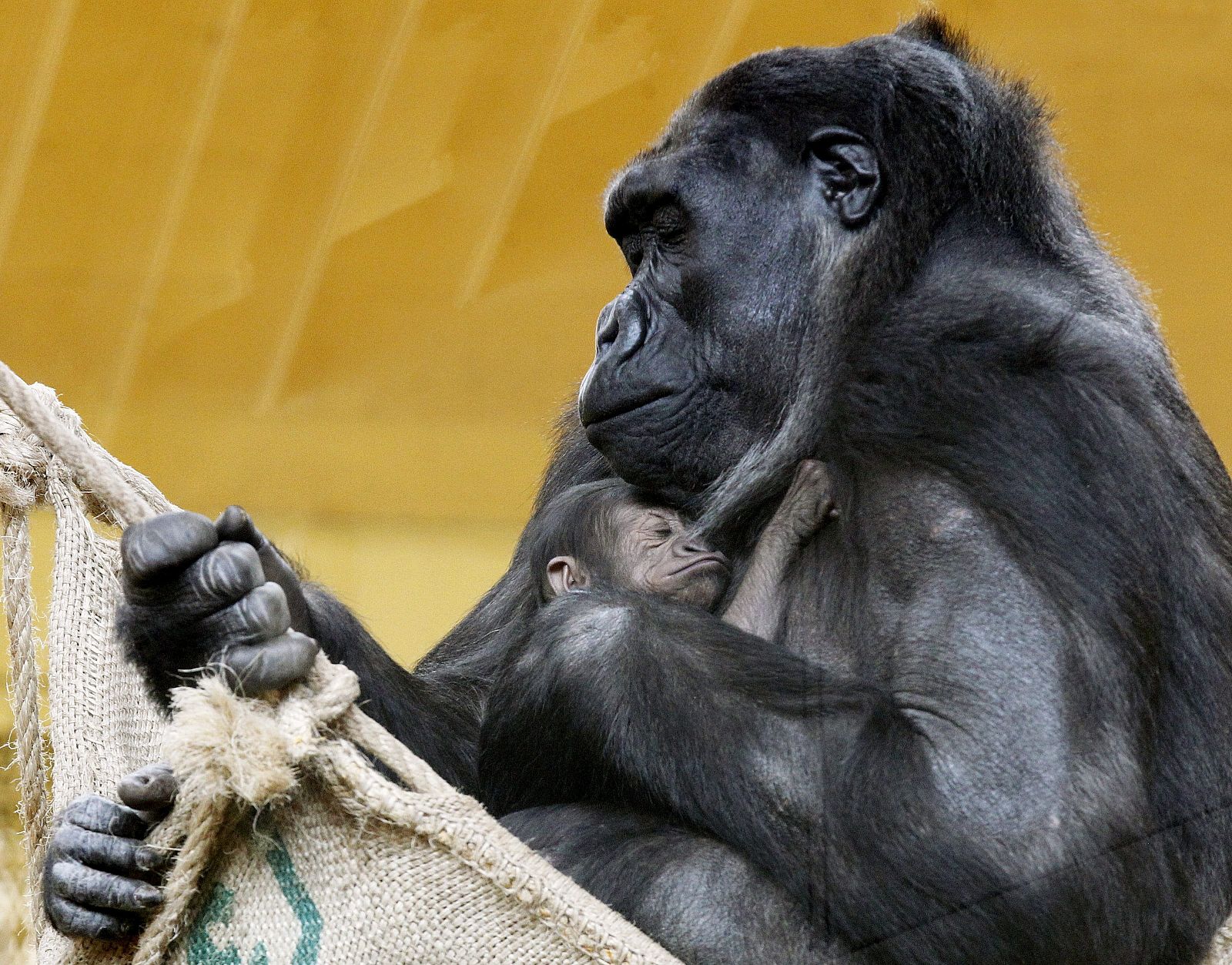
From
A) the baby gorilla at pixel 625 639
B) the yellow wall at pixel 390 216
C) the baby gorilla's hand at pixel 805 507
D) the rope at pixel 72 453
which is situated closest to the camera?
the rope at pixel 72 453

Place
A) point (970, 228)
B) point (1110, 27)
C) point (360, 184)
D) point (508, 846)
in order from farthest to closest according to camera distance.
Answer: point (360, 184)
point (1110, 27)
point (970, 228)
point (508, 846)

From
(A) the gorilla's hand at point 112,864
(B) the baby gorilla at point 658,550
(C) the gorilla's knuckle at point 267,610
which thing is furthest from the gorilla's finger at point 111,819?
(B) the baby gorilla at point 658,550

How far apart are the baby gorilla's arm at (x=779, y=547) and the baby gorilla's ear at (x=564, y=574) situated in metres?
0.31

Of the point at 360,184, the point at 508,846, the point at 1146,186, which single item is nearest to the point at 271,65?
the point at 360,184

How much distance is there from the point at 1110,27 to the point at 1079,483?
2.24 m

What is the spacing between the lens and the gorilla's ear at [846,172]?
91.6 inches

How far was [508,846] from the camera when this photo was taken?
1.70m

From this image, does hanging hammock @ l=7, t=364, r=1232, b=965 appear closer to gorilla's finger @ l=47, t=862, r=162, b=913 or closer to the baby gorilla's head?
gorilla's finger @ l=47, t=862, r=162, b=913

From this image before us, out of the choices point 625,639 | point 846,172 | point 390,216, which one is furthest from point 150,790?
point 390,216

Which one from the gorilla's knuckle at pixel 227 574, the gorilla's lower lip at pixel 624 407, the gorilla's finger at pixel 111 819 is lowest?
the gorilla's finger at pixel 111 819

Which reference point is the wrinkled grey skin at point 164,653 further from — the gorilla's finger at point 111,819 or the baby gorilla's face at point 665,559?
the baby gorilla's face at point 665,559

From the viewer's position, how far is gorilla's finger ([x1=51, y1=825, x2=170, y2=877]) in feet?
6.26

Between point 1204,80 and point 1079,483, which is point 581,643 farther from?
point 1204,80

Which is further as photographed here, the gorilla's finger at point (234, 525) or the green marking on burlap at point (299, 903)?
the gorilla's finger at point (234, 525)
